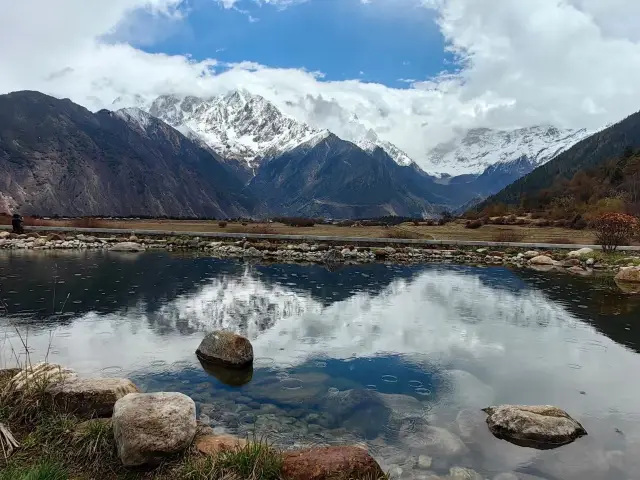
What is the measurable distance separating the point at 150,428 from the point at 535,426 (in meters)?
6.87

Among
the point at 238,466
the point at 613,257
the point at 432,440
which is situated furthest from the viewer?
the point at 613,257

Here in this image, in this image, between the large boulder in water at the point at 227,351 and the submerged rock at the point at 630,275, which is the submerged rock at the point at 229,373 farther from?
the submerged rock at the point at 630,275

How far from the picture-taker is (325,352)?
1487 centimetres

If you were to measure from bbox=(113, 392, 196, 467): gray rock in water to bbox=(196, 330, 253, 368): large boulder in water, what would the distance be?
524 cm

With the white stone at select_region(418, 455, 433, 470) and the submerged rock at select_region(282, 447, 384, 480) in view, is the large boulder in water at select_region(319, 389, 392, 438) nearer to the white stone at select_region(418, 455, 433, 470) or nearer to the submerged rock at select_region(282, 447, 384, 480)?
the white stone at select_region(418, 455, 433, 470)

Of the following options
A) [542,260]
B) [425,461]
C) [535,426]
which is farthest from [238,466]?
[542,260]

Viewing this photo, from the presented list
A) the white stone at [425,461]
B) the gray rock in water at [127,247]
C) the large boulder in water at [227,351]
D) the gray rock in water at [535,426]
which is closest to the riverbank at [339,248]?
the gray rock in water at [127,247]

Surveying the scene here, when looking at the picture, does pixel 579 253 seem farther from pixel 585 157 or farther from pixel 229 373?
pixel 585 157

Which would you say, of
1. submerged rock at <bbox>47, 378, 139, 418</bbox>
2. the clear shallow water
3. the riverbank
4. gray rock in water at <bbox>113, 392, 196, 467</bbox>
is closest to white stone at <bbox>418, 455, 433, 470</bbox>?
the clear shallow water

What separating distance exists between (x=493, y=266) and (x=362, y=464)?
34902mm

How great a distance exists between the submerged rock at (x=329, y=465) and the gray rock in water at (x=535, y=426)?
3602 millimetres

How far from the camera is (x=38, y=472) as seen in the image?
6188mm

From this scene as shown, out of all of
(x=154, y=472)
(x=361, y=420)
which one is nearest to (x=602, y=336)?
(x=361, y=420)

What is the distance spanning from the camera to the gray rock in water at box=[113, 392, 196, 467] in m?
6.99
